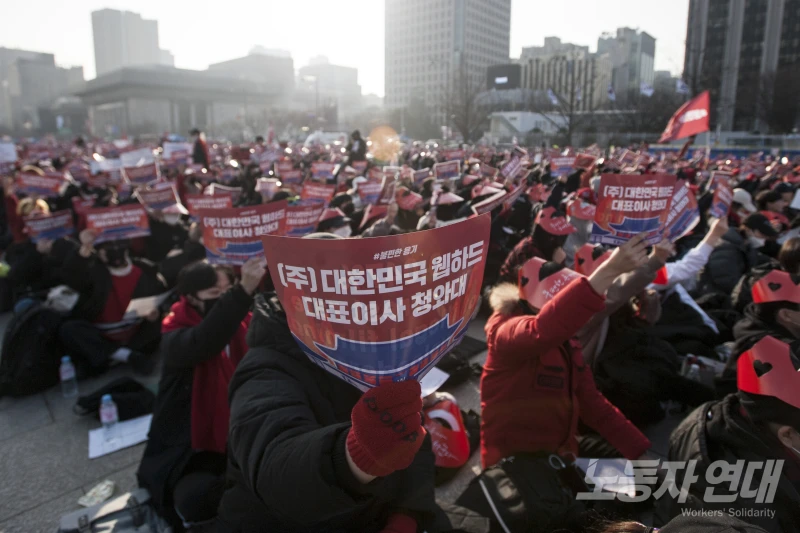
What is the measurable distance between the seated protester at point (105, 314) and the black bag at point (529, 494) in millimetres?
4144

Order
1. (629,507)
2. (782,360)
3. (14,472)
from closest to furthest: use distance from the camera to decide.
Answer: (782,360) < (629,507) < (14,472)

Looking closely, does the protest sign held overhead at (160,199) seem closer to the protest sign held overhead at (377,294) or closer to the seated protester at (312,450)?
the seated protester at (312,450)

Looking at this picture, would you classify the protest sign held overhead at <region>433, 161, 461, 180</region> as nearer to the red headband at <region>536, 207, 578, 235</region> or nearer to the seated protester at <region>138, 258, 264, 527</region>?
the red headband at <region>536, 207, 578, 235</region>

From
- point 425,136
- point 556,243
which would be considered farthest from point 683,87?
point 425,136

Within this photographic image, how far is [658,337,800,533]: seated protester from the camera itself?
188 cm

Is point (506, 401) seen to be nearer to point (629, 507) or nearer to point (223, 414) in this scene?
point (629, 507)

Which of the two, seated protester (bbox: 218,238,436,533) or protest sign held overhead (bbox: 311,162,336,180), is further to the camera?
protest sign held overhead (bbox: 311,162,336,180)

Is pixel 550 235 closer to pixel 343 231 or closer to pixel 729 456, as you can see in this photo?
pixel 343 231

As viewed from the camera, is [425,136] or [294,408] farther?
[425,136]

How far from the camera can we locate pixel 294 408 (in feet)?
5.14

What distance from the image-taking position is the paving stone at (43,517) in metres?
3.20

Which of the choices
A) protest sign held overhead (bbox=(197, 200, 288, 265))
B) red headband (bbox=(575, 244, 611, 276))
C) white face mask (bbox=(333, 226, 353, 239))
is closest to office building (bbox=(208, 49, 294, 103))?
white face mask (bbox=(333, 226, 353, 239))

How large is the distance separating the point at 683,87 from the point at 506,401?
28948mm

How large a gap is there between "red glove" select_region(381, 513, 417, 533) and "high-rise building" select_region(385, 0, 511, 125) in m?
125
